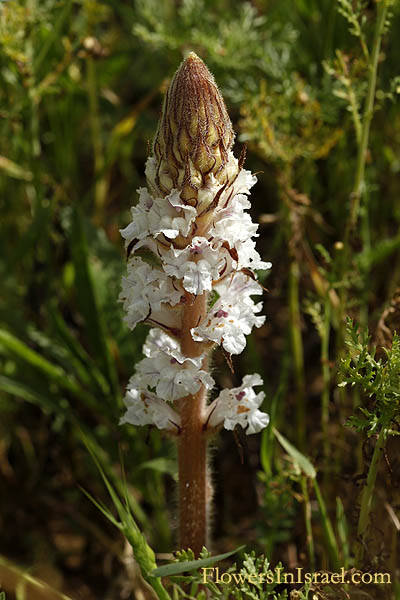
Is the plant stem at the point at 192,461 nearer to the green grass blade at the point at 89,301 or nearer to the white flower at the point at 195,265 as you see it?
the white flower at the point at 195,265

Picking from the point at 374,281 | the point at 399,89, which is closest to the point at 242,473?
the point at 374,281

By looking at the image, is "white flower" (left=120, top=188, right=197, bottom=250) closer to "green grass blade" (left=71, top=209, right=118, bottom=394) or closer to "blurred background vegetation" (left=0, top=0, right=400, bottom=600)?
"blurred background vegetation" (left=0, top=0, right=400, bottom=600)

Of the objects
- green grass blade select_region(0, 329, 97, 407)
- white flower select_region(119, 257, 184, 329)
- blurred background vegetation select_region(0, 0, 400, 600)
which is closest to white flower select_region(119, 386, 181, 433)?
white flower select_region(119, 257, 184, 329)

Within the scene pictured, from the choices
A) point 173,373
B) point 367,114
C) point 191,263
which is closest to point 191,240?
point 191,263

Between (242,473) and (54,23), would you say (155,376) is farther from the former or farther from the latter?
(54,23)

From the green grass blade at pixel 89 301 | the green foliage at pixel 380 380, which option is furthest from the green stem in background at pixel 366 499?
the green grass blade at pixel 89 301

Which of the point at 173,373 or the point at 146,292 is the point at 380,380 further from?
the point at 146,292
